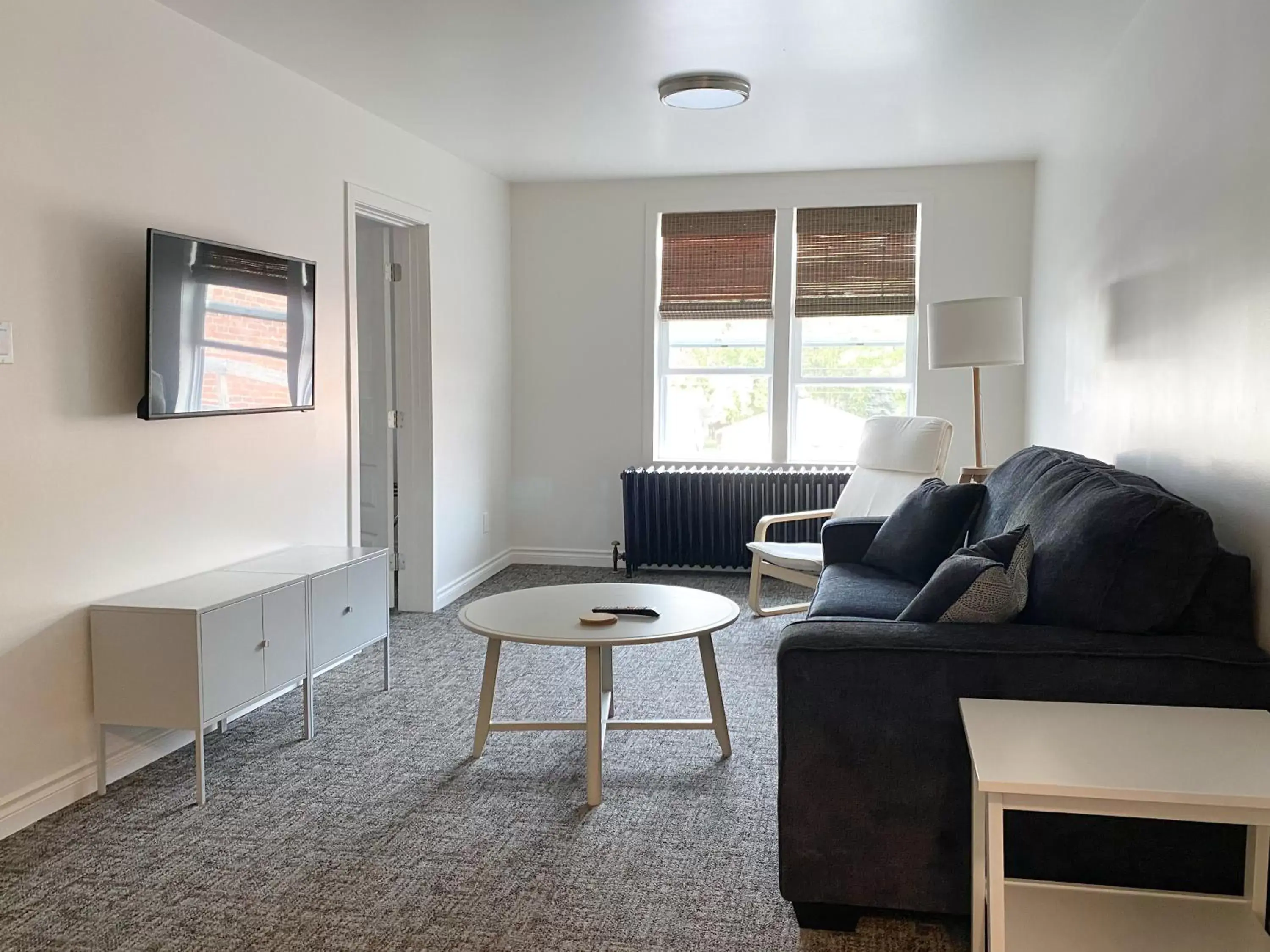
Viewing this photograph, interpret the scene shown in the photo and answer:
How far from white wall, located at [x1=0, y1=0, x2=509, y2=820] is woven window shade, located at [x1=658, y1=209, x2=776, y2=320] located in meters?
2.27

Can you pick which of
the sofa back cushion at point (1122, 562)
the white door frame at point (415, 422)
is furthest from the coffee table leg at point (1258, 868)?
the white door frame at point (415, 422)

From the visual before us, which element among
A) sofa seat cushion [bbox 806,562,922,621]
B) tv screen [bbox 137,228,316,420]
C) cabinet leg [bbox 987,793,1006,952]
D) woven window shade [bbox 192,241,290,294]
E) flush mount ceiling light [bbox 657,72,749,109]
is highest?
flush mount ceiling light [bbox 657,72,749,109]

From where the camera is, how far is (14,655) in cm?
265

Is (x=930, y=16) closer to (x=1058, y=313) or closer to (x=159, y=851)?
(x=1058, y=313)

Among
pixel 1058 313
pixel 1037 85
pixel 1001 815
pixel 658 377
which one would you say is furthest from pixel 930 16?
pixel 658 377

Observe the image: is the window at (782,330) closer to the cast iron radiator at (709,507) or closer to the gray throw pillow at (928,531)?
the cast iron radiator at (709,507)

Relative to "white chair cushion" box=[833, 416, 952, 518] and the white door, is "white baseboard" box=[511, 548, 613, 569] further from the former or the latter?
"white chair cushion" box=[833, 416, 952, 518]

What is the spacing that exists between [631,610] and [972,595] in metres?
1.15

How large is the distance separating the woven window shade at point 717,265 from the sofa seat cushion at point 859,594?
2484mm

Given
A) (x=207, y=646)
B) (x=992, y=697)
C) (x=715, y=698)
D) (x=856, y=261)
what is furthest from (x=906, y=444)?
(x=207, y=646)

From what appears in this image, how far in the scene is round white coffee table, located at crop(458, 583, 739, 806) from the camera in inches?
112

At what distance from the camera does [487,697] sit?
3117mm

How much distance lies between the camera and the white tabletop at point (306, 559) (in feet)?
11.0

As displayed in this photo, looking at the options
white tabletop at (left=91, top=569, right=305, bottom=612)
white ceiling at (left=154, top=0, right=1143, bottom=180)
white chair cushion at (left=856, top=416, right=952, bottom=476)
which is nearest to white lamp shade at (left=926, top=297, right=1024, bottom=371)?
white chair cushion at (left=856, top=416, right=952, bottom=476)
